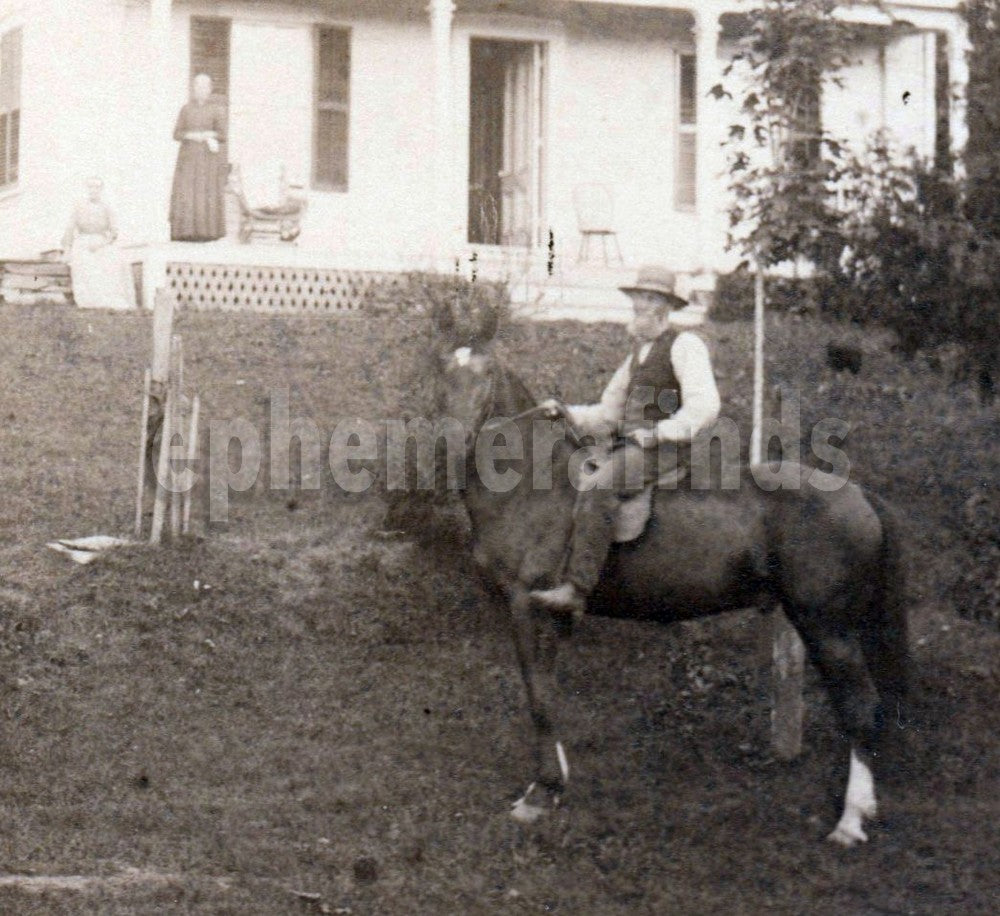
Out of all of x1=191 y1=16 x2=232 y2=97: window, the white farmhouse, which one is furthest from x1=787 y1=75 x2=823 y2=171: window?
x1=191 y1=16 x2=232 y2=97: window

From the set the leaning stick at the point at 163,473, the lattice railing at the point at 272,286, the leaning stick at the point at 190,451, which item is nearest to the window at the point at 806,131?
the leaning stick at the point at 190,451

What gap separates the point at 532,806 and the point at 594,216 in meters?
12.9

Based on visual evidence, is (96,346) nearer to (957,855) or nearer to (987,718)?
(987,718)

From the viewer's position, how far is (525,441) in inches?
330

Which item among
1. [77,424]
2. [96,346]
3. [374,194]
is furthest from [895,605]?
[374,194]

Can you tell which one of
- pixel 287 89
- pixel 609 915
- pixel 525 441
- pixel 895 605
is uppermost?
pixel 287 89

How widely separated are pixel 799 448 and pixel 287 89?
9.64 metres

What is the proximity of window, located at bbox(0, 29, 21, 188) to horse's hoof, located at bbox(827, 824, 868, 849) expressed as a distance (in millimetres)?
15654

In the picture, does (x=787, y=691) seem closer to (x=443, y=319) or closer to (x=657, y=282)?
(x=657, y=282)

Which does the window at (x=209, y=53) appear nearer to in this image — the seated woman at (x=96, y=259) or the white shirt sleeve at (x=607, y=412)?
the seated woman at (x=96, y=259)

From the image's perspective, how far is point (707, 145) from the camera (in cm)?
1992

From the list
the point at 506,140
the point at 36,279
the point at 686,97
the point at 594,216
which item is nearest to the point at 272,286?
the point at 36,279

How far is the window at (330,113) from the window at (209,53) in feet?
3.80

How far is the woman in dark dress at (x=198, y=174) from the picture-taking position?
1847cm
